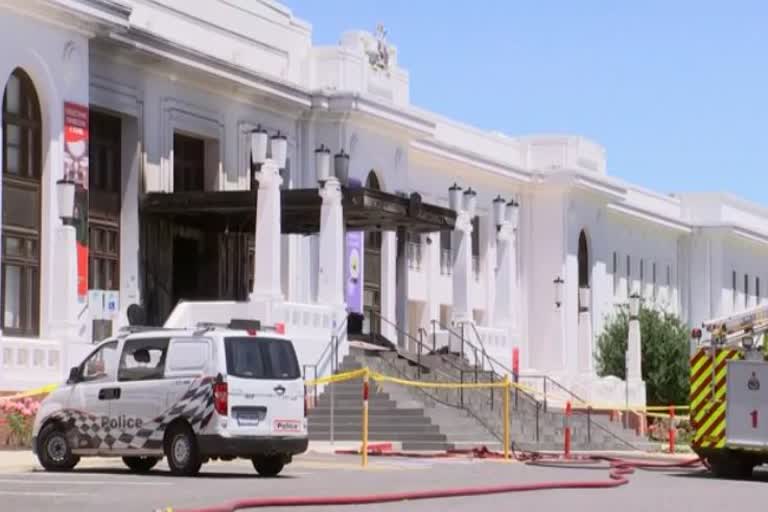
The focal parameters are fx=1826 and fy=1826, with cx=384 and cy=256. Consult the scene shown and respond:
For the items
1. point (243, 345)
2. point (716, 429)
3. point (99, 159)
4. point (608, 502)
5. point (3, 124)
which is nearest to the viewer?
point (608, 502)

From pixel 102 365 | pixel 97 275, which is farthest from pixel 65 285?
pixel 102 365

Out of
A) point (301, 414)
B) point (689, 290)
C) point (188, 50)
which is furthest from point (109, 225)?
point (689, 290)

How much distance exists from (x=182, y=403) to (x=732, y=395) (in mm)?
8722

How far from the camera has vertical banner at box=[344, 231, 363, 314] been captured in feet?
153

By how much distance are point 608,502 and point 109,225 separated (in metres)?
20.5

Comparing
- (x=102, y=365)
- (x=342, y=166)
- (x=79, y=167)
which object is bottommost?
(x=102, y=365)

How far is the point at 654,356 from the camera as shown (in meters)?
67.4

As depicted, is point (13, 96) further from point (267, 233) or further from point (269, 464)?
point (269, 464)

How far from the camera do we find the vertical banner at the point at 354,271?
4656 cm

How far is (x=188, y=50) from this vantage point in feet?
132

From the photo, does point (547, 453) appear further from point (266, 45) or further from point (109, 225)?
point (266, 45)

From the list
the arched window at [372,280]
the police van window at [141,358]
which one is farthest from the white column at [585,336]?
the police van window at [141,358]

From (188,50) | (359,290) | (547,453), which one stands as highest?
(188,50)

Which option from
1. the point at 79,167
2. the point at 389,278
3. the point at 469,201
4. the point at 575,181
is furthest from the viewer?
the point at 575,181
